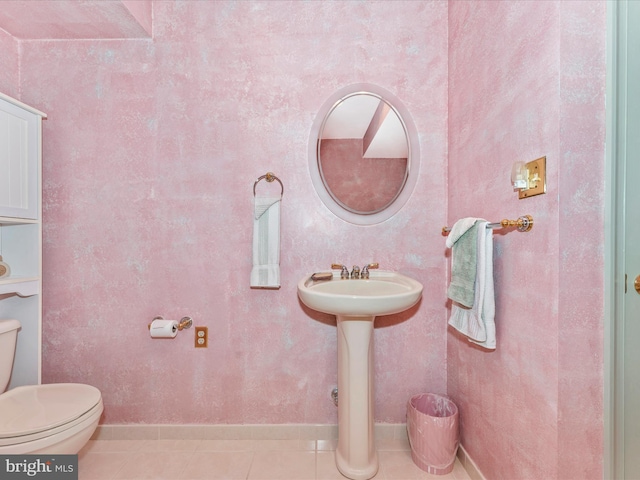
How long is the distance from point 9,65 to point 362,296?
2.11m

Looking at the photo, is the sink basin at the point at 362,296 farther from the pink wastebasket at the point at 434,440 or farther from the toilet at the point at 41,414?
the toilet at the point at 41,414

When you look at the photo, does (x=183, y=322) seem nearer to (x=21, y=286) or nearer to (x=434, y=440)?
(x=21, y=286)

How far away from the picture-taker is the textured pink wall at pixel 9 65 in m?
1.53

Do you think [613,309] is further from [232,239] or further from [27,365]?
[27,365]

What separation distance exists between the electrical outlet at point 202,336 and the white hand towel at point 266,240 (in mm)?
381

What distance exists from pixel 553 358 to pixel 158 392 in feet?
5.82

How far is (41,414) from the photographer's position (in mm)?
1178

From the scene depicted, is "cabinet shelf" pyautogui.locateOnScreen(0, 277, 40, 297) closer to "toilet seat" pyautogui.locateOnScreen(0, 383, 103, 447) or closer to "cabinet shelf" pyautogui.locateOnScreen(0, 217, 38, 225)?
"cabinet shelf" pyautogui.locateOnScreen(0, 217, 38, 225)

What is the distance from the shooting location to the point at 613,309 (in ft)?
2.85

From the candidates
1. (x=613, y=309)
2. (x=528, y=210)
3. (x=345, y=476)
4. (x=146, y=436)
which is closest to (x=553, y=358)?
(x=613, y=309)

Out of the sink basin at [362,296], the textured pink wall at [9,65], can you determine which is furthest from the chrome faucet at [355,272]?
the textured pink wall at [9,65]

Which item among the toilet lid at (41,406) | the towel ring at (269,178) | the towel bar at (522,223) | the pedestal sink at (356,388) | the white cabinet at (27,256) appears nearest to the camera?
the towel bar at (522,223)

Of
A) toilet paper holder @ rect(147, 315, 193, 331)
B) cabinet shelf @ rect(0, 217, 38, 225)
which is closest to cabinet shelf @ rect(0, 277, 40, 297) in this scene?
cabinet shelf @ rect(0, 217, 38, 225)

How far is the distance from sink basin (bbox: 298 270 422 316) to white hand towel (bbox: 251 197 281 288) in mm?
221
